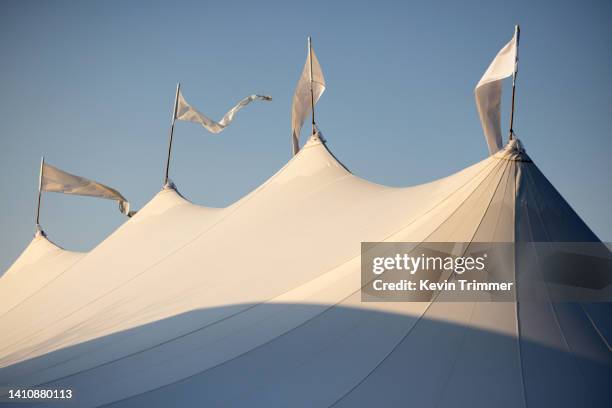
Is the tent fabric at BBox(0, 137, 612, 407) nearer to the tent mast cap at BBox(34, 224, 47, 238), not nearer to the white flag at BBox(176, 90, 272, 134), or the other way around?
the white flag at BBox(176, 90, 272, 134)

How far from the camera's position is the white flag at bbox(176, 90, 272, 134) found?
13.1 m

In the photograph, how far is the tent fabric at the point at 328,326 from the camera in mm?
6266

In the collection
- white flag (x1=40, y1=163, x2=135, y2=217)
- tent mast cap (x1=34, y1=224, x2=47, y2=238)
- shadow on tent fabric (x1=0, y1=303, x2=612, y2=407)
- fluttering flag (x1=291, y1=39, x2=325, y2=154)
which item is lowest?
shadow on tent fabric (x1=0, y1=303, x2=612, y2=407)

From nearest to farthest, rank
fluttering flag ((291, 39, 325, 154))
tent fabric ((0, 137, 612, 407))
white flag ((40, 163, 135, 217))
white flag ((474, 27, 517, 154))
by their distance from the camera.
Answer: tent fabric ((0, 137, 612, 407)) → white flag ((474, 27, 517, 154)) → fluttering flag ((291, 39, 325, 154)) → white flag ((40, 163, 135, 217))

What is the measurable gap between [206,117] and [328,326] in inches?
279

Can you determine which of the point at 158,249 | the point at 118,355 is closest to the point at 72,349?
the point at 118,355

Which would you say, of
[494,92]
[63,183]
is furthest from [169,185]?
[494,92]

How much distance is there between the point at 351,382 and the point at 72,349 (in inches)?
133

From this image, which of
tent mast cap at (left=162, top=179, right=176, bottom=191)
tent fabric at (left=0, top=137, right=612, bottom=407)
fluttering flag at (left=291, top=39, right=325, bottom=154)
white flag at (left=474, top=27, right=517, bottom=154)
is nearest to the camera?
tent fabric at (left=0, top=137, right=612, bottom=407)

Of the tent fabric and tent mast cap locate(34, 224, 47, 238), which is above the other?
tent mast cap locate(34, 224, 47, 238)

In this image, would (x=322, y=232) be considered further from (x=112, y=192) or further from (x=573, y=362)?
(x=112, y=192)

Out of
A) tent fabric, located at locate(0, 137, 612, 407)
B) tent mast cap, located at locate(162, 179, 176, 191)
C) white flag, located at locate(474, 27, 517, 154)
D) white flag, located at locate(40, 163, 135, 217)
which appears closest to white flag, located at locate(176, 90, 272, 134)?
tent mast cap, located at locate(162, 179, 176, 191)

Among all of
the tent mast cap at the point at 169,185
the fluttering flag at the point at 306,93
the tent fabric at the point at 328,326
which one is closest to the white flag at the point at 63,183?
the tent mast cap at the point at 169,185

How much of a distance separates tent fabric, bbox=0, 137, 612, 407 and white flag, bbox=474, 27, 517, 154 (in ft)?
2.16
